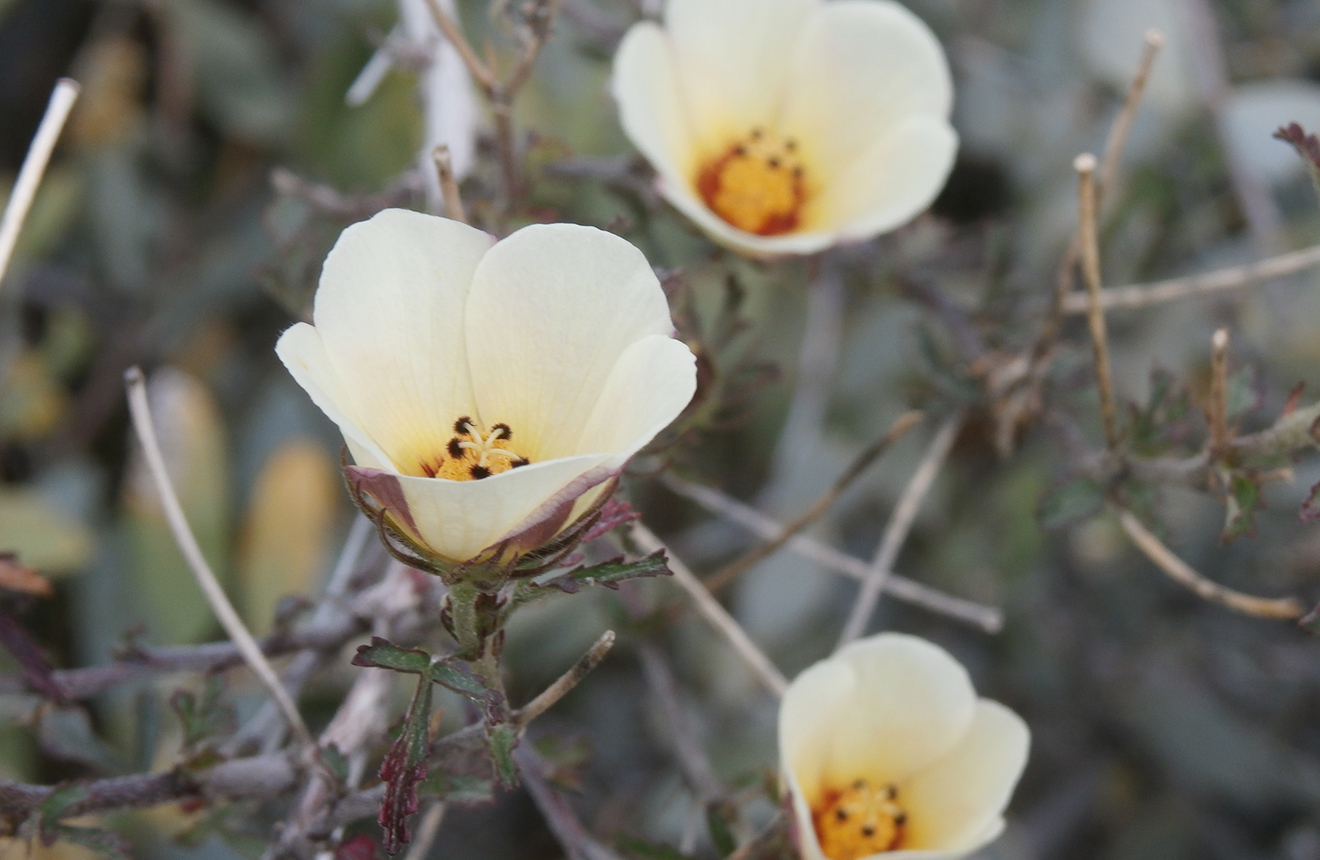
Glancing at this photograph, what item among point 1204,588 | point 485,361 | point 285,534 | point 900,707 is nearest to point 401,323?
point 485,361

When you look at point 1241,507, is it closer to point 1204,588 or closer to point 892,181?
point 1204,588

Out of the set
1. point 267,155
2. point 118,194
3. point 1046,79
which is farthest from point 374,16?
point 1046,79

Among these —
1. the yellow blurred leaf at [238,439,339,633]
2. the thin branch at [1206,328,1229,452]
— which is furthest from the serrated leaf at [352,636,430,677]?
the yellow blurred leaf at [238,439,339,633]

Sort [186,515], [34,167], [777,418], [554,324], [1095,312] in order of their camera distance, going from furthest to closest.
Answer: [777,418] → [186,515] → [1095,312] → [34,167] → [554,324]

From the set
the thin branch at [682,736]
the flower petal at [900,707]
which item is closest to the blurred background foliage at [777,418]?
the thin branch at [682,736]

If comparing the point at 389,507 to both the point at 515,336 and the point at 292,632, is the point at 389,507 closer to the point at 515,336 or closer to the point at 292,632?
the point at 515,336

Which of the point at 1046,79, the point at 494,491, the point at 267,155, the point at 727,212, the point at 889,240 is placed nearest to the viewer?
the point at 494,491

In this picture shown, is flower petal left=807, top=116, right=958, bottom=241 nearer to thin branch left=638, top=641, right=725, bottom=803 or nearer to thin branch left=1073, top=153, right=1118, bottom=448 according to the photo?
thin branch left=1073, top=153, right=1118, bottom=448
